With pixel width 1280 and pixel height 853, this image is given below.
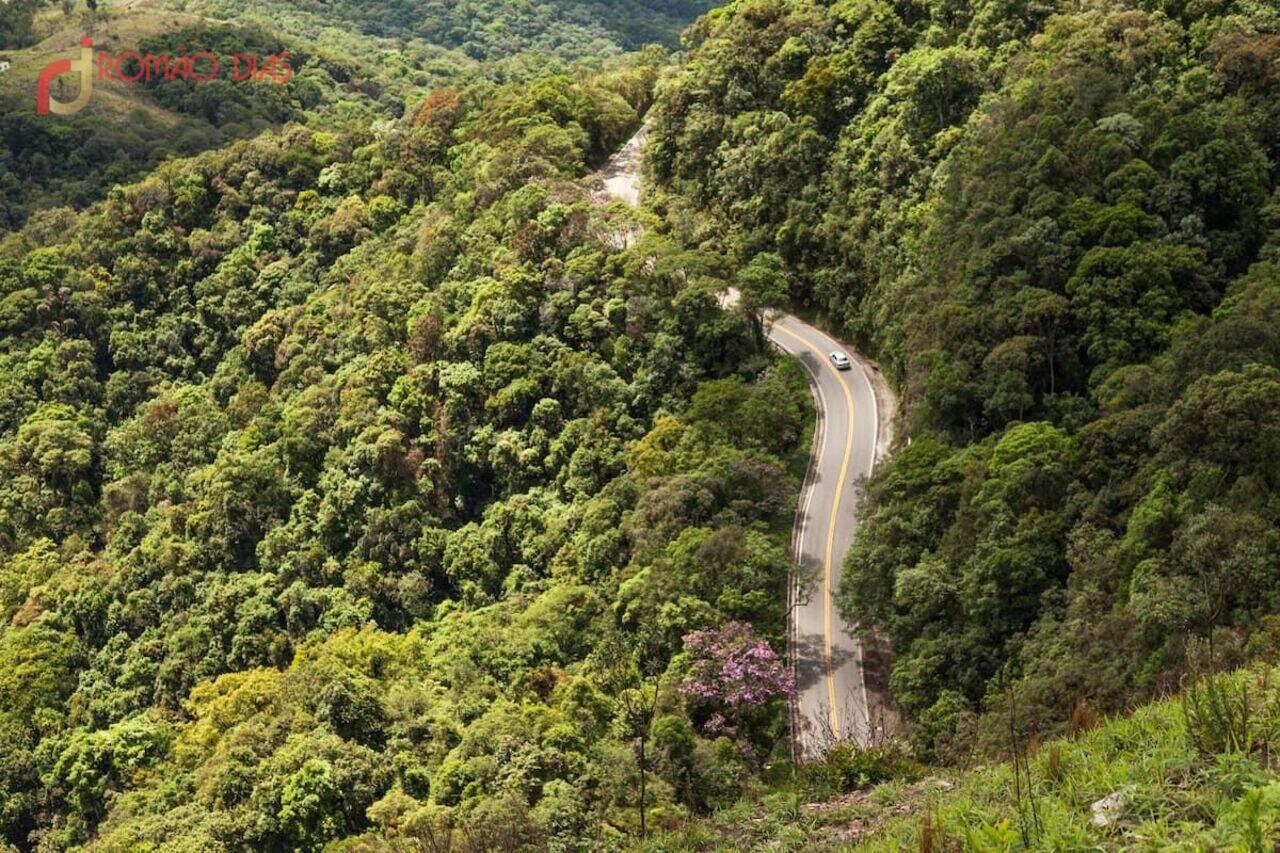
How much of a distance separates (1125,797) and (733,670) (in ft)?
84.4

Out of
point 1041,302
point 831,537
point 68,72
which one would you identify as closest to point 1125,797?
point 1041,302

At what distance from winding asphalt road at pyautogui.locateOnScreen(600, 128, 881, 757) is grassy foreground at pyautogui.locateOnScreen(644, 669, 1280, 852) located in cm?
1552

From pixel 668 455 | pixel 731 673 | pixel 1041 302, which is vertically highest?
pixel 1041 302

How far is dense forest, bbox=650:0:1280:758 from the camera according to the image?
103 ft

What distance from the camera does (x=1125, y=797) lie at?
1279 centimetres

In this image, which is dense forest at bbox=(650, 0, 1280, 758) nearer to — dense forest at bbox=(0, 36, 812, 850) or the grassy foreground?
dense forest at bbox=(0, 36, 812, 850)

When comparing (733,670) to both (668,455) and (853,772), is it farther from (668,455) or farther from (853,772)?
(853,772)

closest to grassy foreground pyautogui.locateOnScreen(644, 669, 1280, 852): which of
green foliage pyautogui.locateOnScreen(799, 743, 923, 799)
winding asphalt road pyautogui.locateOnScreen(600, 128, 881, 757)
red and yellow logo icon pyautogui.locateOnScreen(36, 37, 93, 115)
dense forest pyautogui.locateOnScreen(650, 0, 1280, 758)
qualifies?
green foliage pyautogui.locateOnScreen(799, 743, 923, 799)

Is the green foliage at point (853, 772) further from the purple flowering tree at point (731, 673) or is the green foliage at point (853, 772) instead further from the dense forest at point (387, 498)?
the purple flowering tree at point (731, 673)

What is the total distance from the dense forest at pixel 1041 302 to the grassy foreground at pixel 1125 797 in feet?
21.9

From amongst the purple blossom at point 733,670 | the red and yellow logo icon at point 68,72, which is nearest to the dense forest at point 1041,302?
the purple blossom at point 733,670

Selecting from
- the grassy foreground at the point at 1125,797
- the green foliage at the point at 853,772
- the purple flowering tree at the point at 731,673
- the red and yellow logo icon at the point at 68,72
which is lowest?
the purple flowering tree at the point at 731,673

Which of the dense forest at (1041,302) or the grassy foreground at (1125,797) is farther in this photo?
the dense forest at (1041,302)

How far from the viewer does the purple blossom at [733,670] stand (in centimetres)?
3778
